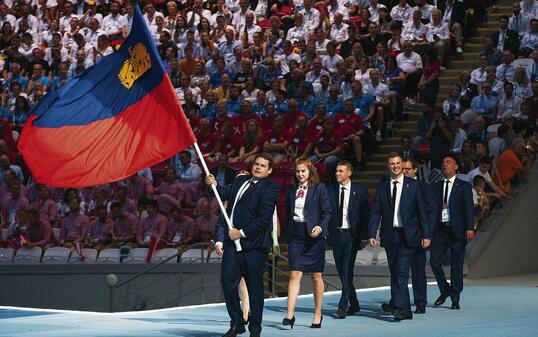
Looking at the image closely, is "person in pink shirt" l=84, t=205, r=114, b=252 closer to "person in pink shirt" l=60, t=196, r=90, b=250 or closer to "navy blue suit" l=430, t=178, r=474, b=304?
"person in pink shirt" l=60, t=196, r=90, b=250

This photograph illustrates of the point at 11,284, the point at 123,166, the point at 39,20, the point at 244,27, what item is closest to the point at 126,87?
the point at 123,166

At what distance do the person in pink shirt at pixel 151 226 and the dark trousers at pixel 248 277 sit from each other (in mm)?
10055

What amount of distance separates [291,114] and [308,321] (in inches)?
372

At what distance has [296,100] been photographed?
24.3 m

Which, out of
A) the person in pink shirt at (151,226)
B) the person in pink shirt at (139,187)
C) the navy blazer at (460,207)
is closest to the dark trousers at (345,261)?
the navy blazer at (460,207)

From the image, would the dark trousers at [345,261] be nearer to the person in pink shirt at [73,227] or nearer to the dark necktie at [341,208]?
the dark necktie at [341,208]

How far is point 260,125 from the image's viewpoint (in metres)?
24.1

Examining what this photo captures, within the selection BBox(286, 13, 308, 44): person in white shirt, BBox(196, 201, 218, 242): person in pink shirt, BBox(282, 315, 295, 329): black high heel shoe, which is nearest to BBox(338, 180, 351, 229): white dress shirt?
BBox(282, 315, 295, 329): black high heel shoe

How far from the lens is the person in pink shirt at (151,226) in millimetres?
22453

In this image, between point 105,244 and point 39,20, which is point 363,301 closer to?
point 105,244

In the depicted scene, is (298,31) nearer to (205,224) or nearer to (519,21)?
(519,21)

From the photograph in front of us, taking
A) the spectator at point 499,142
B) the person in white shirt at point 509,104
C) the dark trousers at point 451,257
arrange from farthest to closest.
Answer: the person in white shirt at point 509,104 < the spectator at point 499,142 < the dark trousers at point 451,257

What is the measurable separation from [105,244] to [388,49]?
673 centimetres

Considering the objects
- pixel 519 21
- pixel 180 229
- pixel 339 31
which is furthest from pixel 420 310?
pixel 339 31
